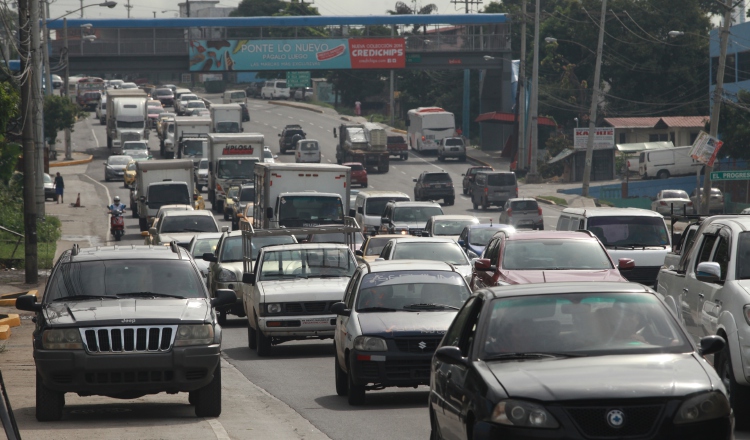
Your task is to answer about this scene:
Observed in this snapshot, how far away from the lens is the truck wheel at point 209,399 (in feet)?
38.7

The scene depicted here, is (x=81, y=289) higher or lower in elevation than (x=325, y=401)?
higher

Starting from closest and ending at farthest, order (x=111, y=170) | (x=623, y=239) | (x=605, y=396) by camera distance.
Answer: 1. (x=605, y=396)
2. (x=623, y=239)
3. (x=111, y=170)

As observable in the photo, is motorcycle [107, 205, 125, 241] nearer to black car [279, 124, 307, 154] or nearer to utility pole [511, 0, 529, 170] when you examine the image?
utility pole [511, 0, 529, 170]

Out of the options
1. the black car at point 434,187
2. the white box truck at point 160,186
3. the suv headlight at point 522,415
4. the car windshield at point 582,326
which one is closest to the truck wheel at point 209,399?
the car windshield at point 582,326

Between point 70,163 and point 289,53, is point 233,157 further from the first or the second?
point 289,53

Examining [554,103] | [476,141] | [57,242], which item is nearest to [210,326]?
[57,242]

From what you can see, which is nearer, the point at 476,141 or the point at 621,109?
the point at 621,109

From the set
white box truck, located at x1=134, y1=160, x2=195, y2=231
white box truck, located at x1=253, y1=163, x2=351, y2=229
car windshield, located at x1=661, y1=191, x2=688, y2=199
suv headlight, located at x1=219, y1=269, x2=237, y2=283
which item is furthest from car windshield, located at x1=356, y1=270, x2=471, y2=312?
car windshield, located at x1=661, y1=191, x2=688, y2=199

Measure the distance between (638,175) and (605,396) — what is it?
2655 inches

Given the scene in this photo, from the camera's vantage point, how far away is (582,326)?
793 cm

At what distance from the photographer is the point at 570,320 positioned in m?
8.05

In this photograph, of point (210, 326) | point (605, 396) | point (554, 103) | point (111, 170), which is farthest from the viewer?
point (554, 103)

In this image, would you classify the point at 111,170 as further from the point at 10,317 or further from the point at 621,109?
the point at 10,317

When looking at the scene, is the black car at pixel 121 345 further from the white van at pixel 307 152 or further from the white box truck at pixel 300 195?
the white van at pixel 307 152
